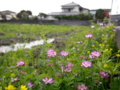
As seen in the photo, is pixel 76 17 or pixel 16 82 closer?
pixel 16 82

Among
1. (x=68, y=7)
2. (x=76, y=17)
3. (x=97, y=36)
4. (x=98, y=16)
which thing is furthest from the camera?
(x=68, y=7)

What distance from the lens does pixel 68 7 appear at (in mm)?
27844

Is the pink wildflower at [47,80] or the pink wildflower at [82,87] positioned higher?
the pink wildflower at [47,80]

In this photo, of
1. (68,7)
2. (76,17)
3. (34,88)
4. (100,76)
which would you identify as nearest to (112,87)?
(100,76)

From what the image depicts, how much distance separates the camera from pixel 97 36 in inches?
99.3

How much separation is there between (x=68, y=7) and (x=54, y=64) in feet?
93.1

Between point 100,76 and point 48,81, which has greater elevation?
point 48,81

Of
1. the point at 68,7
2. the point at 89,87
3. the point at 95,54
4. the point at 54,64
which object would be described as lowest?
the point at 89,87

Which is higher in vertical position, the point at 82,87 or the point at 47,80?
the point at 47,80

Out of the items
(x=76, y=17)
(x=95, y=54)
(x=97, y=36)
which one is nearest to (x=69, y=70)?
(x=95, y=54)

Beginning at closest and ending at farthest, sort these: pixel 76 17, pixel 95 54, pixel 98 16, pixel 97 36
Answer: pixel 95 54
pixel 97 36
pixel 98 16
pixel 76 17

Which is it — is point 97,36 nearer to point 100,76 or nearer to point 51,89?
point 100,76

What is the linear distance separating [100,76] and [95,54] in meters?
0.21

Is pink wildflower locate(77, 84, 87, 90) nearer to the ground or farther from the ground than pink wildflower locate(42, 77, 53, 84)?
nearer to the ground
